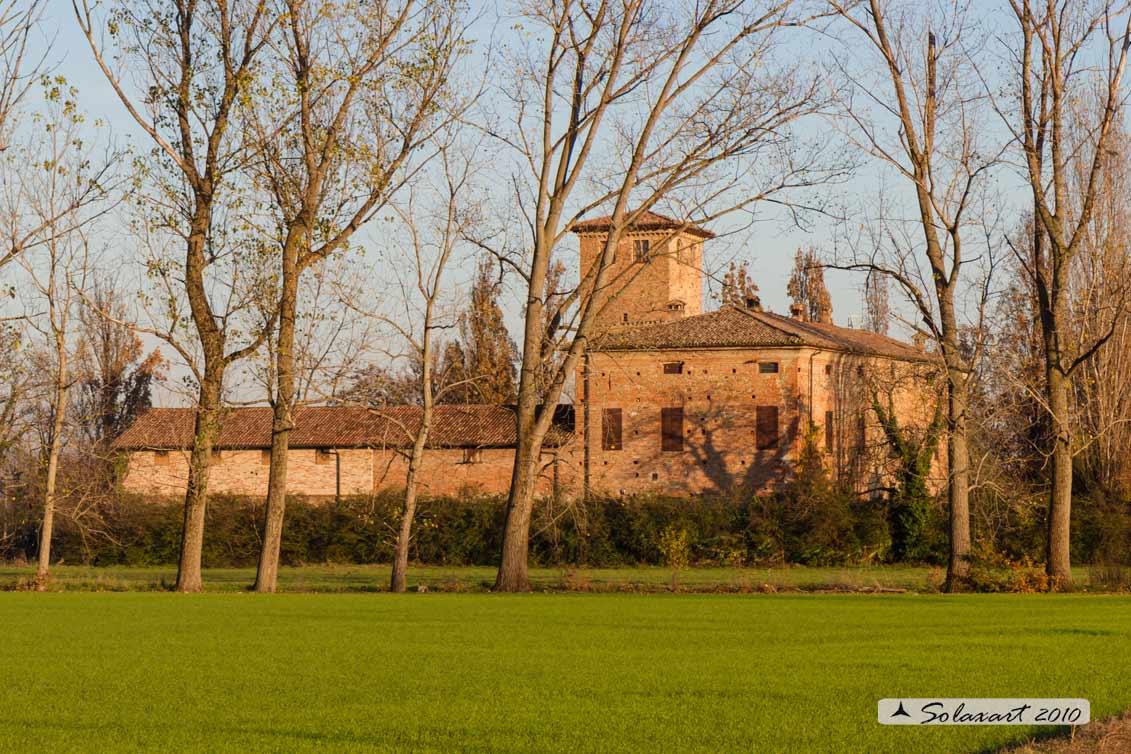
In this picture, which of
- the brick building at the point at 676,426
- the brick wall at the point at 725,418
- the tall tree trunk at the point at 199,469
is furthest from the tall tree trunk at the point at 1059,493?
the brick wall at the point at 725,418

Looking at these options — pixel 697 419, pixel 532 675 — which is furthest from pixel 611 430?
pixel 532 675

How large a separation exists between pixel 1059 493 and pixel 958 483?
6.81ft

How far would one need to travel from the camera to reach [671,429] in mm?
56594

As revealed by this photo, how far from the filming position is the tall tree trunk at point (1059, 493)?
31.9m

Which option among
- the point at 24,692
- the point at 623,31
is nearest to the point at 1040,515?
the point at 623,31

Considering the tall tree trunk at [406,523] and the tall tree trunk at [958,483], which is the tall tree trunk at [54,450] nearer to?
the tall tree trunk at [406,523]

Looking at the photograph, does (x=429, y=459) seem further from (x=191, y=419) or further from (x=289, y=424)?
(x=289, y=424)

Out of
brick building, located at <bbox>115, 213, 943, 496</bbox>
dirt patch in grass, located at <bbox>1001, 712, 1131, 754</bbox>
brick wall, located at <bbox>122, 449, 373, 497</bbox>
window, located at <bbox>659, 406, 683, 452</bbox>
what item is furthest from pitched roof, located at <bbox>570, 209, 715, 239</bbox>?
dirt patch in grass, located at <bbox>1001, 712, 1131, 754</bbox>

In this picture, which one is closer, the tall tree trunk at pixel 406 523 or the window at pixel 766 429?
the tall tree trunk at pixel 406 523

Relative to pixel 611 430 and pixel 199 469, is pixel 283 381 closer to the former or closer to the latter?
pixel 199 469

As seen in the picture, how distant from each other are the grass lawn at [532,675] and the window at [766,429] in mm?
29275

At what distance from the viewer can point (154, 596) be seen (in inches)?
1223

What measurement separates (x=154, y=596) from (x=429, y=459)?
26.7m

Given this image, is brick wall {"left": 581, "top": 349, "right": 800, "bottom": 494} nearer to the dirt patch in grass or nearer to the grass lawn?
the grass lawn
